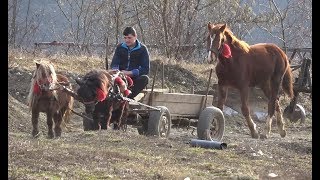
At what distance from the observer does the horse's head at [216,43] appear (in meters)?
11.6

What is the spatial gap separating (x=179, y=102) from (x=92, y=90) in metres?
2.58

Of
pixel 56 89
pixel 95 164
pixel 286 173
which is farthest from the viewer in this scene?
pixel 56 89

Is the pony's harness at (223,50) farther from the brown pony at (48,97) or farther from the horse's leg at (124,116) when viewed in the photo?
the brown pony at (48,97)

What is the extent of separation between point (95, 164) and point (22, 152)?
91 centimetres

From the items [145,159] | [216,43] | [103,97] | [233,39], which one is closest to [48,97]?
[103,97]

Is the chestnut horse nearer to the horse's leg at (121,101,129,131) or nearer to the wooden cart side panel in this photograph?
the horse's leg at (121,101,129,131)

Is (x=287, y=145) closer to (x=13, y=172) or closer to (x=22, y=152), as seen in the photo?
(x=22, y=152)

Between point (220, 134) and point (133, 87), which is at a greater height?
point (133, 87)

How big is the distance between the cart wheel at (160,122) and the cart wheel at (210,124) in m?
0.56

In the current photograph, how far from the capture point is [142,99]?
37.4 feet

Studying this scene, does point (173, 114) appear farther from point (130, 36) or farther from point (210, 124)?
point (130, 36)

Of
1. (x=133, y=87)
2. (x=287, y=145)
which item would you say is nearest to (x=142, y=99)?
(x=133, y=87)

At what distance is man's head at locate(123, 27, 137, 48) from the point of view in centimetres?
1131

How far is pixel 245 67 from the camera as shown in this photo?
12430mm
